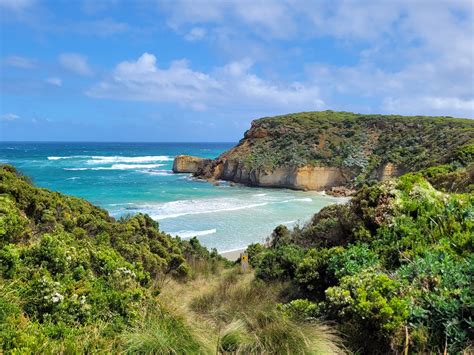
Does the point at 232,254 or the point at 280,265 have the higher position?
the point at 280,265

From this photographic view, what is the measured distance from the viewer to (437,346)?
3.66m

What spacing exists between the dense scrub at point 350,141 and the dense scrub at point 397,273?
36605 mm

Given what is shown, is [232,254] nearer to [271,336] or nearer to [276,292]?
[276,292]

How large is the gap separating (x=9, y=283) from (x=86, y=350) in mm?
1497

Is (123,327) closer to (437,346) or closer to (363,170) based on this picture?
(437,346)

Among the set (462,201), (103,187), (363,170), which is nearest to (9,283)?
(462,201)

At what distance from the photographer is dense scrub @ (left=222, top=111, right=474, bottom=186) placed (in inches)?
1811

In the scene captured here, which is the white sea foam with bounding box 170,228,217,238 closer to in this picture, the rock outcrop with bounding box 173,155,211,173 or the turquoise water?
the turquoise water

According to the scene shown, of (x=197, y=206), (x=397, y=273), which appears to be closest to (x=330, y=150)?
(x=197, y=206)

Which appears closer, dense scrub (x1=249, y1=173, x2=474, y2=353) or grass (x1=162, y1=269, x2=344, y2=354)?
grass (x1=162, y1=269, x2=344, y2=354)

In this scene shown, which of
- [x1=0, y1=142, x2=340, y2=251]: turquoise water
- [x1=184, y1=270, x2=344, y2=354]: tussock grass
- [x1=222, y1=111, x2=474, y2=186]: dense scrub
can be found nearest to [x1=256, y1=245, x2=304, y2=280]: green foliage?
[x1=184, y1=270, x2=344, y2=354]: tussock grass

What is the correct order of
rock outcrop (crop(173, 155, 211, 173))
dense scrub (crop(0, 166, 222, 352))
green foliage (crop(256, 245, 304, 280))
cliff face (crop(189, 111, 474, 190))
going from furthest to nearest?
rock outcrop (crop(173, 155, 211, 173)), cliff face (crop(189, 111, 474, 190)), green foliage (crop(256, 245, 304, 280)), dense scrub (crop(0, 166, 222, 352))

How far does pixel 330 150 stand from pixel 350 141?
4407 millimetres

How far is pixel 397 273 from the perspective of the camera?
15.4 ft
